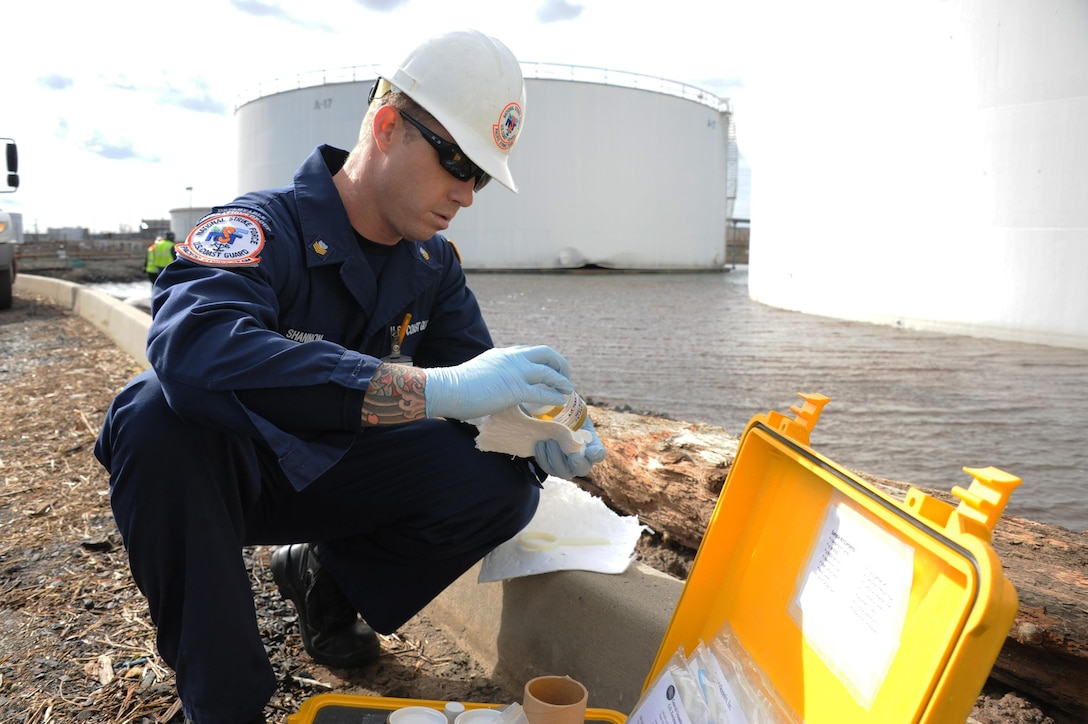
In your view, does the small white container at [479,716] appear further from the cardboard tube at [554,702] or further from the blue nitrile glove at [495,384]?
the blue nitrile glove at [495,384]

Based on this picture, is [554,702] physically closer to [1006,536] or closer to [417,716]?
Answer: [417,716]

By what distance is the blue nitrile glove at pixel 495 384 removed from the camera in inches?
61.8

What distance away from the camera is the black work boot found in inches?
82.3

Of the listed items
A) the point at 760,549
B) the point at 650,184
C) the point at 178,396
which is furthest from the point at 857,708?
the point at 650,184

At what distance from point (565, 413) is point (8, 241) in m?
11.2

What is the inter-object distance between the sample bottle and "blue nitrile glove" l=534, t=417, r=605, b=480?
3.1 inches

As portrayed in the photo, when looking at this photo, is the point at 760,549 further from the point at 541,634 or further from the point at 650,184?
the point at 650,184

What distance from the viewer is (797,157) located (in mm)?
11039

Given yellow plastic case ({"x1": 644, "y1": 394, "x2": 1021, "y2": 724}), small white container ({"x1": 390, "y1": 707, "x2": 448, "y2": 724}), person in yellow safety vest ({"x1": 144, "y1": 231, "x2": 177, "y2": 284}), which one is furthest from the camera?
person in yellow safety vest ({"x1": 144, "y1": 231, "x2": 177, "y2": 284})

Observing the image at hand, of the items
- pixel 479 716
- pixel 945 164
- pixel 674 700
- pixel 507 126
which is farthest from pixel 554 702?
pixel 945 164

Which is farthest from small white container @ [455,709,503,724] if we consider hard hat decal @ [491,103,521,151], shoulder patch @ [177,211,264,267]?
hard hat decal @ [491,103,521,151]

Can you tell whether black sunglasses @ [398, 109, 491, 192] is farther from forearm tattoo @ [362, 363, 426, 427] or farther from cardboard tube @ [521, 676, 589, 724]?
cardboard tube @ [521, 676, 589, 724]

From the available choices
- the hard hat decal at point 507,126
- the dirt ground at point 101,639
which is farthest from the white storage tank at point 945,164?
the hard hat decal at point 507,126

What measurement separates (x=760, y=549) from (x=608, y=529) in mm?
836
